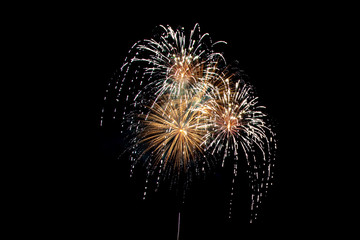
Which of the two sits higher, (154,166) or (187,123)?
(187,123)

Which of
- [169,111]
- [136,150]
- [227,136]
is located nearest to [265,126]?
[227,136]

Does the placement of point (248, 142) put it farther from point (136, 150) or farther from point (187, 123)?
point (136, 150)

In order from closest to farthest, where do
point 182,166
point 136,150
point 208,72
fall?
1. point 208,72
2. point 136,150
3. point 182,166

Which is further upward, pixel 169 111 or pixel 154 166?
pixel 169 111

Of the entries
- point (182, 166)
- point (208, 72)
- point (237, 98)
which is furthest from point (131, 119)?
point (237, 98)

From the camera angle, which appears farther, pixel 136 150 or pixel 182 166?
pixel 182 166

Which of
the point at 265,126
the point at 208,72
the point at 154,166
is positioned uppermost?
the point at 208,72

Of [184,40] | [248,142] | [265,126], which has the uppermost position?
[184,40]

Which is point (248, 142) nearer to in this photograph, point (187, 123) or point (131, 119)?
point (187, 123)

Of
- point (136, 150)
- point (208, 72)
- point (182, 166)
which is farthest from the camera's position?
point (182, 166)
